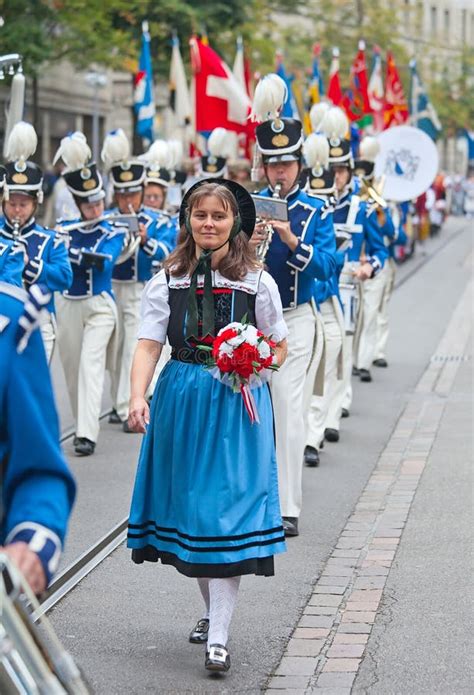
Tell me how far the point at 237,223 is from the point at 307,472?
4.31 m

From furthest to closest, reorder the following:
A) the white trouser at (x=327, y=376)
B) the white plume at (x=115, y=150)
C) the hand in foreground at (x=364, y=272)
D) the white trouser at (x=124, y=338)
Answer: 1. the white plume at (x=115, y=150)
2. the hand in foreground at (x=364, y=272)
3. the white trouser at (x=124, y=338)
4. the white trouser at (x=327, y=376)

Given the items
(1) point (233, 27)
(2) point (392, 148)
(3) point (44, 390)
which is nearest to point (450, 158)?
(1) point (233, 27)

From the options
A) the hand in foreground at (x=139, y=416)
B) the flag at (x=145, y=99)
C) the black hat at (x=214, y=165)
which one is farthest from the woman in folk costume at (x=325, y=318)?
the flag at (x=145, y=99)

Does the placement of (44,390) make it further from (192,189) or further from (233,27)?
(233,27)

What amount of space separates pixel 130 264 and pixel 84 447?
7.40 feet

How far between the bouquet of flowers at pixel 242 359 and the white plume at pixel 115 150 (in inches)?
280

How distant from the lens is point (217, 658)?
5.55 metres

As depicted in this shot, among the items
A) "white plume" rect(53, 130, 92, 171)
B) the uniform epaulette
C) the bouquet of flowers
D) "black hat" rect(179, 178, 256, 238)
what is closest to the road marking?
the bouquet of flowers

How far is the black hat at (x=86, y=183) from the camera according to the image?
1116 cm

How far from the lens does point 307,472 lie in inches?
396

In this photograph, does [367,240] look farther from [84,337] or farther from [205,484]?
[205,484]

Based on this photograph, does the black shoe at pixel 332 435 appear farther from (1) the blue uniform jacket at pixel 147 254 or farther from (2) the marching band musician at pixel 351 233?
(1) the blue uniform jacket at pixel 147 254

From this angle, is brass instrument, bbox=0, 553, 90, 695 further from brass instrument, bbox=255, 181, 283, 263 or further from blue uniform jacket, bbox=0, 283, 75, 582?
brass instrument, bbox=255, 181, 283, 263

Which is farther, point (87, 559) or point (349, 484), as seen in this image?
point (349, 484)
